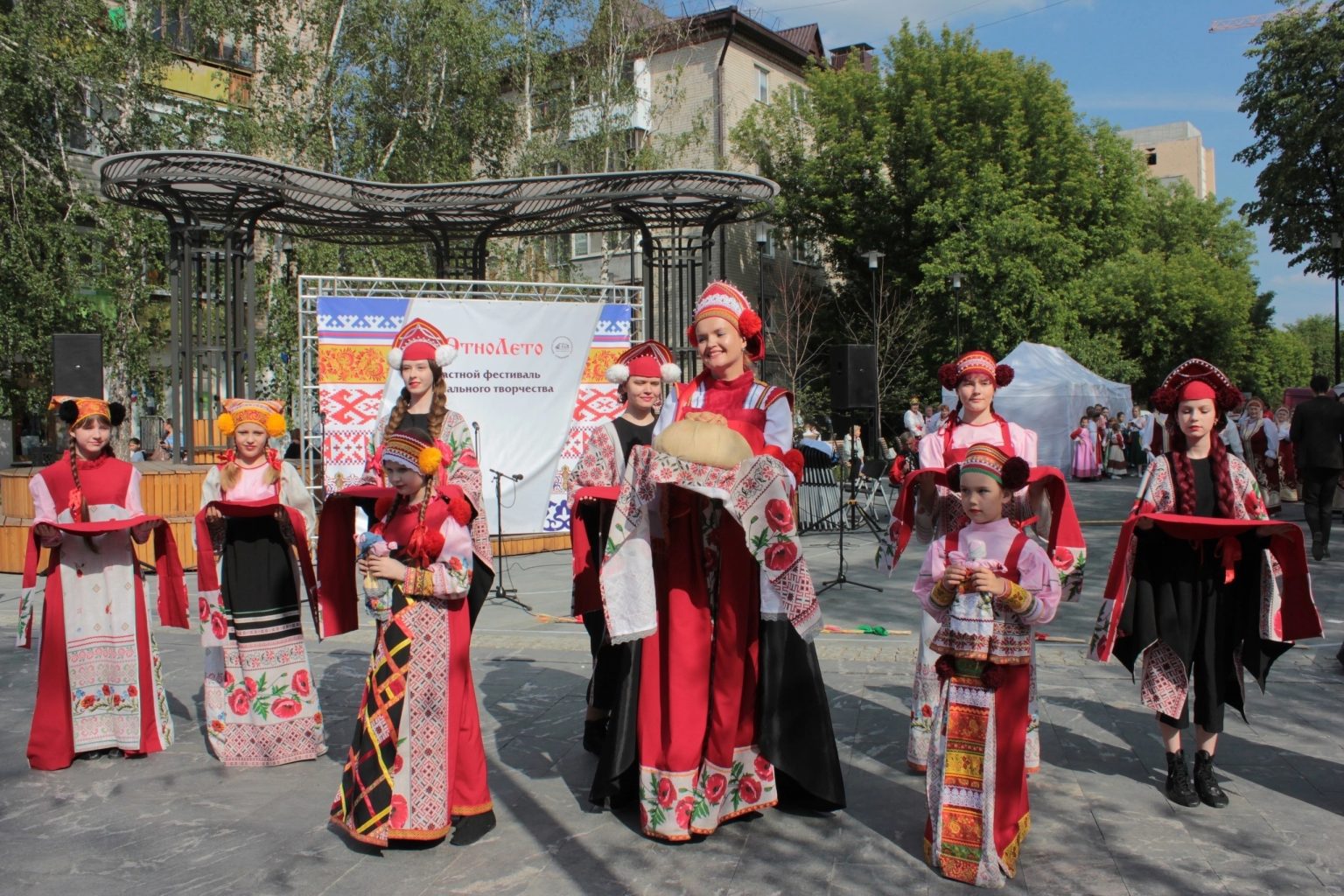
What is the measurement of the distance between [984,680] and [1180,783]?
139 cm

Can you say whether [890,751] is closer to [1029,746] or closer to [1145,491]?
[1029,746]

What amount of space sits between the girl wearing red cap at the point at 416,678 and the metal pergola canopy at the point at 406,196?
28.2 feet

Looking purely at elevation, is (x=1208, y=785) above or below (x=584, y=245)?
below

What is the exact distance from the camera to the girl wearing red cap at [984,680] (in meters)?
3.72

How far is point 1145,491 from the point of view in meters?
4.53

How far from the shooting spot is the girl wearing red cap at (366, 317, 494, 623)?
441 centimetres

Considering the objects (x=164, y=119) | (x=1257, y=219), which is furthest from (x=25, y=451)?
(x=1257, y=219)

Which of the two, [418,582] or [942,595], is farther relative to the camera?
[418,582]

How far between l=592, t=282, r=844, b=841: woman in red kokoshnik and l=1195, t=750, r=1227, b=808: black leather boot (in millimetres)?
1561

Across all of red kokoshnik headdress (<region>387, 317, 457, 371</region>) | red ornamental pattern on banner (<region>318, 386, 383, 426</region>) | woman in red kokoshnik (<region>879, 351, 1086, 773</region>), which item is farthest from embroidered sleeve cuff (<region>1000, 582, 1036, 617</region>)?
red ornamental pattern on banner (<region>318, 386, 383, 426</region>)

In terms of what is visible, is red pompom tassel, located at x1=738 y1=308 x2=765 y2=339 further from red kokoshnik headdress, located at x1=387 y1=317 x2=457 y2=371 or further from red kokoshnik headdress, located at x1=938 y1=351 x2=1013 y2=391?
red kokoshnik headdress, located at x1=387 y1=317 x2=457 y2=371

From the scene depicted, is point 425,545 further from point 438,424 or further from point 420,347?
point 420,347

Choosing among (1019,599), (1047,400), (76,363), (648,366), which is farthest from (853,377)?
(1019,599)

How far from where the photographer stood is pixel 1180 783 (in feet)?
14.8
